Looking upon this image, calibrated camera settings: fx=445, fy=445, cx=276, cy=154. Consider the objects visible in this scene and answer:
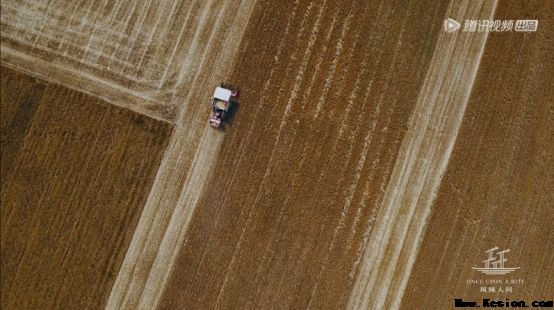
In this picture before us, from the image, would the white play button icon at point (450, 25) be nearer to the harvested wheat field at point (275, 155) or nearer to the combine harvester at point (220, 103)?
the harvested wheat field at point (275, 155)

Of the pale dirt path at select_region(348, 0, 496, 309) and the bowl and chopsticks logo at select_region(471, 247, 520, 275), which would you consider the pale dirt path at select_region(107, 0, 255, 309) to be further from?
the bowl and chopsticks logo at select_region(471, 247, 520, 275)

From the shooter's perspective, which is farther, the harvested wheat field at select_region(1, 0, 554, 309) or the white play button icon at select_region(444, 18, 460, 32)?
the white play button icon at select_region(444, 18, 460, 32)

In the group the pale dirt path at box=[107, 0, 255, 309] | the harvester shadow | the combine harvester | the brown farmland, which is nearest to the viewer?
the brown farmland

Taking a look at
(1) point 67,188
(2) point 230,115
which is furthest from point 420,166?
(1) point 67,188

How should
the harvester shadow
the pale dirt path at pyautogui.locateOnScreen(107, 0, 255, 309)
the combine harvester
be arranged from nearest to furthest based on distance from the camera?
the pale dirt path at pyautogui.locateOnScreen(107, 0, 255, 309) → the combine harvester → the harvester shadow

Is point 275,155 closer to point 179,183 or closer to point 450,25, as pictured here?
point 179,183

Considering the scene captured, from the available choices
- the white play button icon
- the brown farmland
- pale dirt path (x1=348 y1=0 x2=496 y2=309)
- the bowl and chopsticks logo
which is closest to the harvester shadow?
the brown farmland

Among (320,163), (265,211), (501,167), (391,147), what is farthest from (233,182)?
(501,167)
